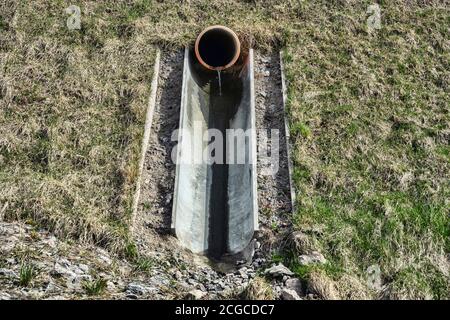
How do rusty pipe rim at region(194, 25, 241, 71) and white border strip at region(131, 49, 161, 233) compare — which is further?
rusty pipe rim at region(194, 25, 241, 71)

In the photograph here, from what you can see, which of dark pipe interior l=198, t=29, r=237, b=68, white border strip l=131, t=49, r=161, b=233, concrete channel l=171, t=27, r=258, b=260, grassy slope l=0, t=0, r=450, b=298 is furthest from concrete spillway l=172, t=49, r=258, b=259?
grassy slope l=0, t=0, r=450, b=298

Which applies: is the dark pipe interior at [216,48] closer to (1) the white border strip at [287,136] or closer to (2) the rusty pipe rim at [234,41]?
(2) the rusty pipe rim at [234,41]

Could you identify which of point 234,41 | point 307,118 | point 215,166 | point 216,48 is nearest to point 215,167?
point 215,166

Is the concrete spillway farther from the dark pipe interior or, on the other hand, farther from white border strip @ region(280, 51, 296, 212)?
white border strip @ region(280, 51, 296, 212)

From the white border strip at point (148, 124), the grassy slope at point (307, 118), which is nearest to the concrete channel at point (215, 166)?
the white border strip at point (148, 124)

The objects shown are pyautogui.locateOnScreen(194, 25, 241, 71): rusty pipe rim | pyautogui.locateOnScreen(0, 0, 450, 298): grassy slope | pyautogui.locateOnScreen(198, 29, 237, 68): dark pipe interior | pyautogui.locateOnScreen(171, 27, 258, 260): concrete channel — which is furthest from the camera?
pyautogui.locateOnScreen(198, 29, 237, 68): dark pipe interior

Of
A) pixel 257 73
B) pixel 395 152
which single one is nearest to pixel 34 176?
pixel 257 73
